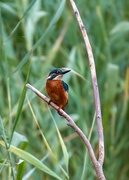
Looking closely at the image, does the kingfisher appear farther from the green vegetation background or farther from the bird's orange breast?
the green vegetation background

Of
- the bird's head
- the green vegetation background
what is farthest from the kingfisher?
the green vegetation background

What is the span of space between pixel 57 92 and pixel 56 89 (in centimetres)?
2

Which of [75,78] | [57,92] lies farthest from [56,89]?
[75,78]

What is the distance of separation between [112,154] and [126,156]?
300mm

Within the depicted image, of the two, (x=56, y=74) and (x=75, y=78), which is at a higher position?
(x=56, y=74)

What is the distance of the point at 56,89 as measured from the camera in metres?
1.90

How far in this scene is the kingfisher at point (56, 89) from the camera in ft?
6.17

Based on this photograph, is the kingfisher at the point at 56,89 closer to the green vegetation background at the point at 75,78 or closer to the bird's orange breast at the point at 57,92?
the bird's orange breast at the point at 57,92

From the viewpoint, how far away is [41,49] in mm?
3891

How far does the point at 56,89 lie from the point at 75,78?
1.72 m

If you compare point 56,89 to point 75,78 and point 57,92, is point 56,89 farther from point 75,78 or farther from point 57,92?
point 75,78

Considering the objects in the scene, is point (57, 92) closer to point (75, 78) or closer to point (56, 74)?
point (56, 74)

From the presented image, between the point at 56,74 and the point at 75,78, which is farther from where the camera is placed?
the point at 75,78

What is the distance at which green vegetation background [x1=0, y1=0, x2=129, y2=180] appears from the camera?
3486mm
